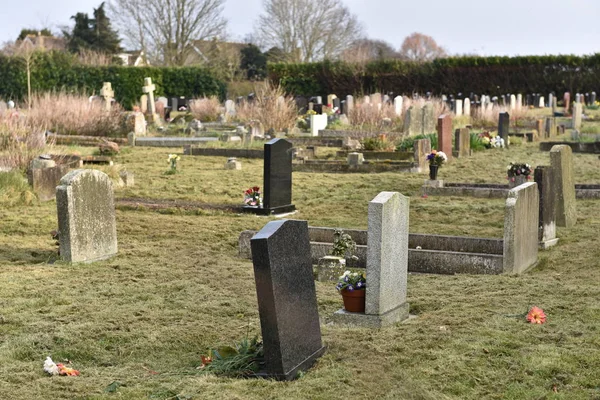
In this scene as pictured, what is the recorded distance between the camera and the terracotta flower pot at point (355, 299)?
759 cm

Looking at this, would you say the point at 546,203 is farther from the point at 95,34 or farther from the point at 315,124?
the point at 95,34

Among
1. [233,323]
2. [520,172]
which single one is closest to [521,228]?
[233,323]

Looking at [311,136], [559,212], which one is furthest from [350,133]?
[559,212]

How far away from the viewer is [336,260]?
31.6 feet

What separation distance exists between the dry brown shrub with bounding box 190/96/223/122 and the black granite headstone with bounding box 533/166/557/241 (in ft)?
79.2

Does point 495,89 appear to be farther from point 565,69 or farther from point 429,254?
point 429,254

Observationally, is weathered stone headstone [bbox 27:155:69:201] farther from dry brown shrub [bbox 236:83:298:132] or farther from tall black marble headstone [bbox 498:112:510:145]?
tall black marble headstone [bbox 498:112:510:145]

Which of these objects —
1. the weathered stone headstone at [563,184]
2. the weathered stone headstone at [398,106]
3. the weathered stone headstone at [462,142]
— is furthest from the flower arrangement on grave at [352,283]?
the weathered stone headstone at [398,106]

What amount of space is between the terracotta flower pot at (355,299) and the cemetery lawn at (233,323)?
0.91 feet

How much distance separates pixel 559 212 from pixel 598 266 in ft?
9.07

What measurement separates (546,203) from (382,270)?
459 cm

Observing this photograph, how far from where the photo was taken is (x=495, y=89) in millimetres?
48125

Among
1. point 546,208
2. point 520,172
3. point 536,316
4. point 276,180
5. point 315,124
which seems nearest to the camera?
point 536,316

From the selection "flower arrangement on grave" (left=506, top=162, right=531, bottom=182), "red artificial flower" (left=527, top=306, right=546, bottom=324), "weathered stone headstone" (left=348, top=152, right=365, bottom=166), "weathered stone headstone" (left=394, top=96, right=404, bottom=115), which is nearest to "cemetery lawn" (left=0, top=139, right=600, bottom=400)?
"red artificial flower" (left=527, top=306, right=546, bottom=324)
